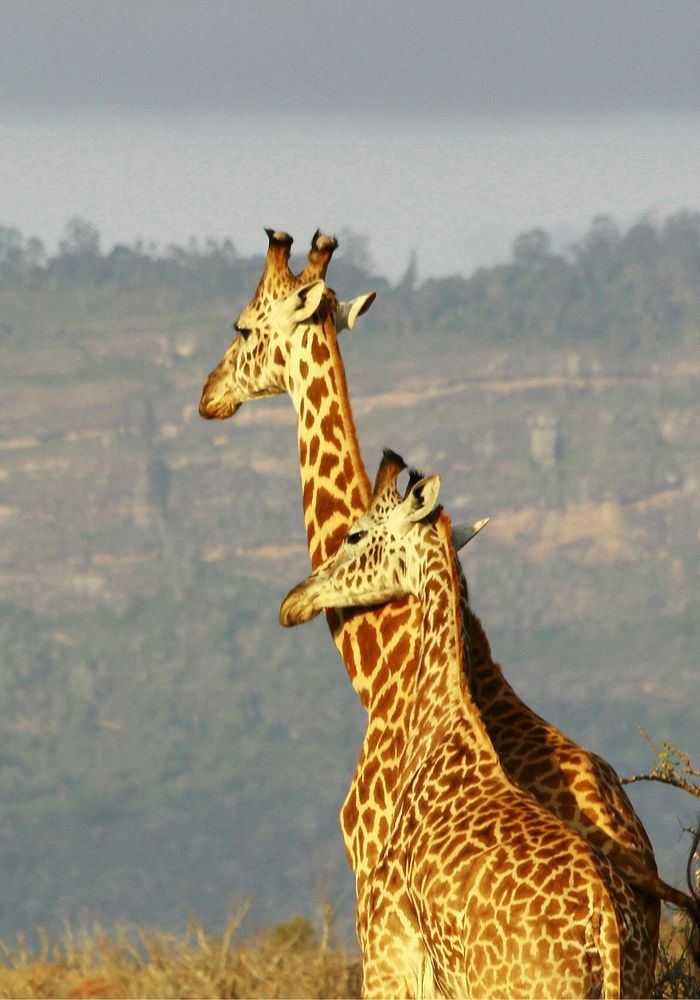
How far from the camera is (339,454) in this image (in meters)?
13.3

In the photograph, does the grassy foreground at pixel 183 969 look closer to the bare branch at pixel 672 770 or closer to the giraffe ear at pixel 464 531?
the bare branch at pixel 672 770

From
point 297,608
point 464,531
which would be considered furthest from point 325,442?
point 297,608

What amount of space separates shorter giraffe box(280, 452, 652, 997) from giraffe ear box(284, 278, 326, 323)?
1480 millimetres

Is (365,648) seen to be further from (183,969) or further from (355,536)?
(183,969)

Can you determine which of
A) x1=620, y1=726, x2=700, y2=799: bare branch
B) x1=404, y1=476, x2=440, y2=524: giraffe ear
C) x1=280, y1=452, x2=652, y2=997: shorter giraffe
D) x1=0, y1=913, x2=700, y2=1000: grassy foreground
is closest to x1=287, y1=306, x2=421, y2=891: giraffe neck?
x1=280, y1=452, x2=652, y2=997: shorter giraffe

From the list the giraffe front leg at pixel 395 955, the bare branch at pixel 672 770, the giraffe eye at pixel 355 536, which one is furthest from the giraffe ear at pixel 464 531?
the giraffe front leg at pixel 395 955

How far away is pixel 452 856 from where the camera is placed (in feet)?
33.3

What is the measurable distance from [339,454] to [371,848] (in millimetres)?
2778

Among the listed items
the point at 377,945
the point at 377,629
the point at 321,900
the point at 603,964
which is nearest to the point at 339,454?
the point at 377,629

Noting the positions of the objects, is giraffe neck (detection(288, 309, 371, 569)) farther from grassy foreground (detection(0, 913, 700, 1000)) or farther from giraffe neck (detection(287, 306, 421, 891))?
grassy foreground (detection(0, 913, 700, 1000))

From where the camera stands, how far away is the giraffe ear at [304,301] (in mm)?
13023

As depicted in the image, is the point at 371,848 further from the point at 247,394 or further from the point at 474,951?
the point at 247,394

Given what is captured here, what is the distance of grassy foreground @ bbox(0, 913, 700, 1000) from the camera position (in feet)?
59.9

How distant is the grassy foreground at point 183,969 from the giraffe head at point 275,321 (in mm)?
5931
